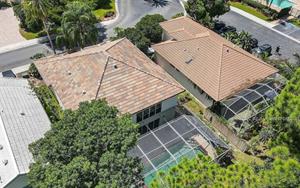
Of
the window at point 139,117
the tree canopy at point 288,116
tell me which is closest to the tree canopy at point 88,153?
the window at point 139,117

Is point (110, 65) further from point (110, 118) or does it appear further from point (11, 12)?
point (11, 12)

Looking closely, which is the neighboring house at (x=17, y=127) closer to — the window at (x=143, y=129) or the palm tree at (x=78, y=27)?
the palm tree at (x=78, y=27)

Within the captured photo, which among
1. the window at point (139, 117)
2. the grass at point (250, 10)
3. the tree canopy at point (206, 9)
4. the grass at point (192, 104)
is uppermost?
the tree canopy at point (206, 9)

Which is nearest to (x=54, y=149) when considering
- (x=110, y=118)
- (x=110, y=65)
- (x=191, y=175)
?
(x=110, y=118)

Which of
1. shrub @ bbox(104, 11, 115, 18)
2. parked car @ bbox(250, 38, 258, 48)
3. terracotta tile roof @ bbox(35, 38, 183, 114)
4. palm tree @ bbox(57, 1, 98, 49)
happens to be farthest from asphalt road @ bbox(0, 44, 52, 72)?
parked car @ bbox(250, 38, 258, 48)

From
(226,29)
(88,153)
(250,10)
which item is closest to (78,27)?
(88,153)

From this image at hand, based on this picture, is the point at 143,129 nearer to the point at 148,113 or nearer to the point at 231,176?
the point at 148,113

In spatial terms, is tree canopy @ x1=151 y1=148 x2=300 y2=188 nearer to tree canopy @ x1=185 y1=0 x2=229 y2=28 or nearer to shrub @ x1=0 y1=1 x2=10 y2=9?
tree canopy @ x1=185 y1=0 x2=229 y2=28
